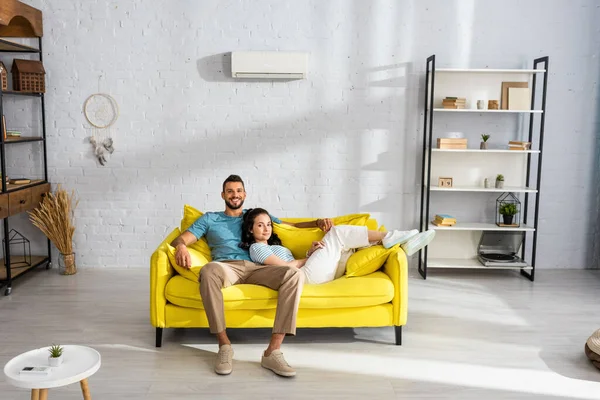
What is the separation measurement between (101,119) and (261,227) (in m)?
2.54

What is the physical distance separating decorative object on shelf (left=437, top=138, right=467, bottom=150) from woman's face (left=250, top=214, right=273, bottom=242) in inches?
86.5

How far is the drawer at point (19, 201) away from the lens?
4891 mm

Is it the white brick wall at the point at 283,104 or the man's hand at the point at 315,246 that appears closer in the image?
the man's hand at the point at 315,246

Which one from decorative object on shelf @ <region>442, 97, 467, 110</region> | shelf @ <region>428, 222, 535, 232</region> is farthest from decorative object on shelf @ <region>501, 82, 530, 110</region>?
shelf @ <region>428, 222, 535, 232</region>

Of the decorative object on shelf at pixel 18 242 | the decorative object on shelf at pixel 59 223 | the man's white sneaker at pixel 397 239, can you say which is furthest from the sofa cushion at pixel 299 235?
the decorative object on shelf at pixel 18 242

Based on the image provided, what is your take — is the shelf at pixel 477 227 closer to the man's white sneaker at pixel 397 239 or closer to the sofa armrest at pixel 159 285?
the man's white sneaker at pixel 397 239

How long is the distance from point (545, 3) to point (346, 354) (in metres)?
3.98

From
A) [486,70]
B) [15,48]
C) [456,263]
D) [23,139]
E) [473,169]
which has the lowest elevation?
[456,263]

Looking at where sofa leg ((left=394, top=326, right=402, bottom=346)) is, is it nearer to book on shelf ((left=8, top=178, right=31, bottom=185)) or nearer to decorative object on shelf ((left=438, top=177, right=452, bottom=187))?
decorative object on shelf ((left=438, top=177, right=452, bottom=187))

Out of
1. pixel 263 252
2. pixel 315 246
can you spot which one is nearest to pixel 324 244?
pixel 315 246

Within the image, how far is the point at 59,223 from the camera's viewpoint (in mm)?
5516

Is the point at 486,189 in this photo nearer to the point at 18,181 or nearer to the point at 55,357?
the point at 55,357

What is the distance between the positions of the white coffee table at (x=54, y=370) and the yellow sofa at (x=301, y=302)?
102 centimetres

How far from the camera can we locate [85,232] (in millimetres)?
5801
